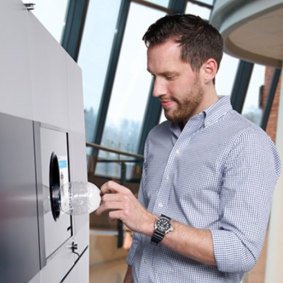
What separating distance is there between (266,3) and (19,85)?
2.69 m

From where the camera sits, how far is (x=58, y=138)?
2.03 meters

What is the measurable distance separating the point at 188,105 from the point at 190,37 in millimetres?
229

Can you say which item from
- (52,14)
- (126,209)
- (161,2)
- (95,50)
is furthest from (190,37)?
(161,2)

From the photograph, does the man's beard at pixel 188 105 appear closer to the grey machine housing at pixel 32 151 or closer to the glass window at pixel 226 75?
the grey machine housing at pixel 32 151

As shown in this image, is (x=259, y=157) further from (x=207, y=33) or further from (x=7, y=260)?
(x=7, y=260)

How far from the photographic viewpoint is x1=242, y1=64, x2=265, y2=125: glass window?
8.99 meters

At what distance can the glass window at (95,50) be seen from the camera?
5.89m

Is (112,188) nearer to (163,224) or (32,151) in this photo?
(163,224)

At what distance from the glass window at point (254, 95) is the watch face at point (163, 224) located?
7.99m

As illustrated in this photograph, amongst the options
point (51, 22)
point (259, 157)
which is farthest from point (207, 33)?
point (51, 22)

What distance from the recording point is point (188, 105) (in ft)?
5.10

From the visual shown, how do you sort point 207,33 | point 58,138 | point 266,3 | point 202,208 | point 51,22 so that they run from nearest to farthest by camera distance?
1. point 202,208
2. point 207,33
3. point 58,138
4. point 266,3
5. point 51,22

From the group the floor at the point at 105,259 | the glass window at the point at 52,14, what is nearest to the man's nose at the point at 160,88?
the floor at the point at 105,259

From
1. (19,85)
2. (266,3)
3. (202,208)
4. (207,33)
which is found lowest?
(202,208)
